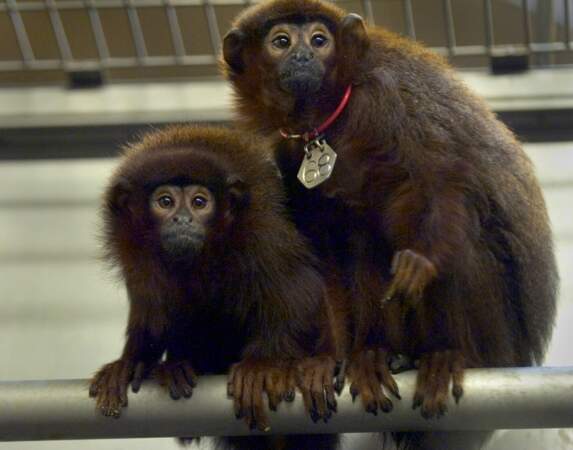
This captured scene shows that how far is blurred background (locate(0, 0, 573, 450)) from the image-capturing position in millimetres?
3115

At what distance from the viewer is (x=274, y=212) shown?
2.39 meters

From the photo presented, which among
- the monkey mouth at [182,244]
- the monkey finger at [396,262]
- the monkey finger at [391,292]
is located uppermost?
the monkey mouth at [182,244]

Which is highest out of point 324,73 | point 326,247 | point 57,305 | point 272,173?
point 324,73

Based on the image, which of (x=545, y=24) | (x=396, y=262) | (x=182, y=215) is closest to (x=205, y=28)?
(x=545, y=24)

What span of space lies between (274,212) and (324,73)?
322 mm

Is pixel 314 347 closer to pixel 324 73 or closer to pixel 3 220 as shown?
pixel 324 73

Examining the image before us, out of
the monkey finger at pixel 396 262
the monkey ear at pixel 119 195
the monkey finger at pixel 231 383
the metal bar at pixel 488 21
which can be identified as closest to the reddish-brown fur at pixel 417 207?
the monkey finger at pixel 396 262

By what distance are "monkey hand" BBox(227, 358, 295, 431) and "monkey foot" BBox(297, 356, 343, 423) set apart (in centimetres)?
3

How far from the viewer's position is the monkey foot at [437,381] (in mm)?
2074

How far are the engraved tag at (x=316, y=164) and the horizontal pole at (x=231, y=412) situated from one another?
0.49 meters

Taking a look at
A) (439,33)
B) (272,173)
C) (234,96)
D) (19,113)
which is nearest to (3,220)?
(19,113)

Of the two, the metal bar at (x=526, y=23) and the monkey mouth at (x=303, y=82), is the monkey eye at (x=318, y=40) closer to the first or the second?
the monkey mouth at (x=303, y=82)

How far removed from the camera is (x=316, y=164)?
7.98 feet

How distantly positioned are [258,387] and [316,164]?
21.0 inches
